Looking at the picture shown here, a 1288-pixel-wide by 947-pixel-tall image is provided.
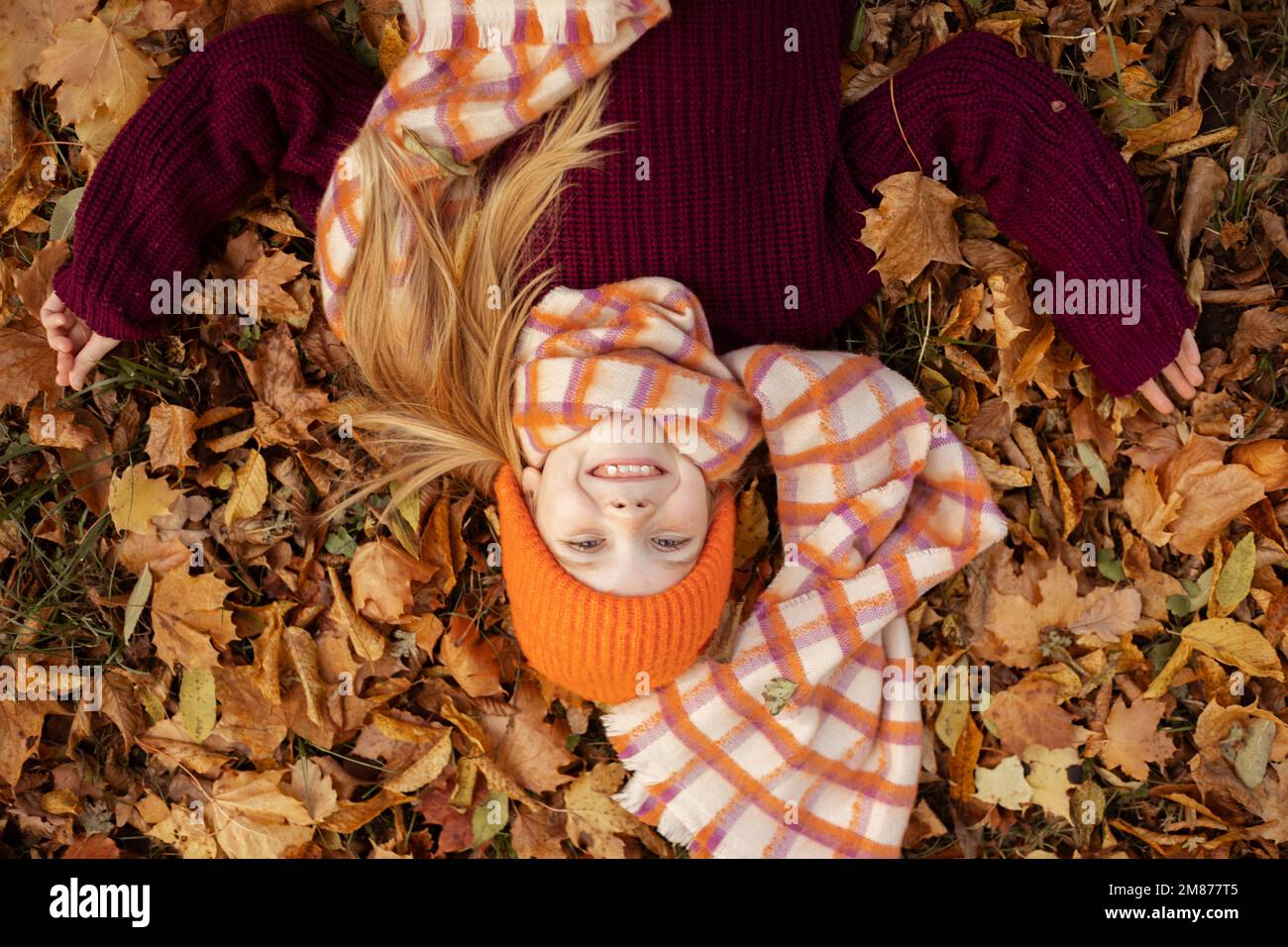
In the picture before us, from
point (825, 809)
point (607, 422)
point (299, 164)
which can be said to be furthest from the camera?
point (825, 809)

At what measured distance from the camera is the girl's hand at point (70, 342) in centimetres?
268

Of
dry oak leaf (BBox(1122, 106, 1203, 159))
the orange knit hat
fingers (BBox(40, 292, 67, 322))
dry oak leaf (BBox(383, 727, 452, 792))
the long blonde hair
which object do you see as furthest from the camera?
dry oak leaf (BBox(383, 727, 452, 792))

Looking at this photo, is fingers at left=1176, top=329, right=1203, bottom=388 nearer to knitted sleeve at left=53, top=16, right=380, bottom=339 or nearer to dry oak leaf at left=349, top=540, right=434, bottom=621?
dry oak leaf at left=349, top=540, right=434, bottom=621

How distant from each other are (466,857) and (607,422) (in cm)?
151

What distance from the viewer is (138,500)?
112 inches

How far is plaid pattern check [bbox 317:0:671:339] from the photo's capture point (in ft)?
7.99

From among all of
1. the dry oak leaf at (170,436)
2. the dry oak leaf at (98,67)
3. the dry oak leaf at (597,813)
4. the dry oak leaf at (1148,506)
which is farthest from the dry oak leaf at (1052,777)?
the dry oak leaf at (98,67)

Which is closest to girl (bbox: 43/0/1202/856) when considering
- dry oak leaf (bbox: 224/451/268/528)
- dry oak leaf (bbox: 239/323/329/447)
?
dry oak leaf (bbox: 239/323/329/447)

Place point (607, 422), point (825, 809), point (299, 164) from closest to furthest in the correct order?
point (607, 422) < point (299, 164) < point (825, 809)

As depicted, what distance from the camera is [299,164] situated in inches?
104

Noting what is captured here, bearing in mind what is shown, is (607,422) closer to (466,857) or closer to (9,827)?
(466,857)

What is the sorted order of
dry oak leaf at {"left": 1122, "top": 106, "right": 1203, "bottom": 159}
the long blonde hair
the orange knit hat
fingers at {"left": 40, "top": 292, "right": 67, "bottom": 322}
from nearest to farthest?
the orange knit hat
the long blonde hair
fingers at {"left": 40, "top": 292, "right": 67, "bottom": 322}
dry oak leaf at {"left": 1122, "top": 106, "right": 1203, "bottom": 159}

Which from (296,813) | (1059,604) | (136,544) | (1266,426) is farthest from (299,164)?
(1266,426)

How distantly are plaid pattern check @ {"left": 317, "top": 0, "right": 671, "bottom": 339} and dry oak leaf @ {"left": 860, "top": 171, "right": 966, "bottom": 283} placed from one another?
2.62 feet
